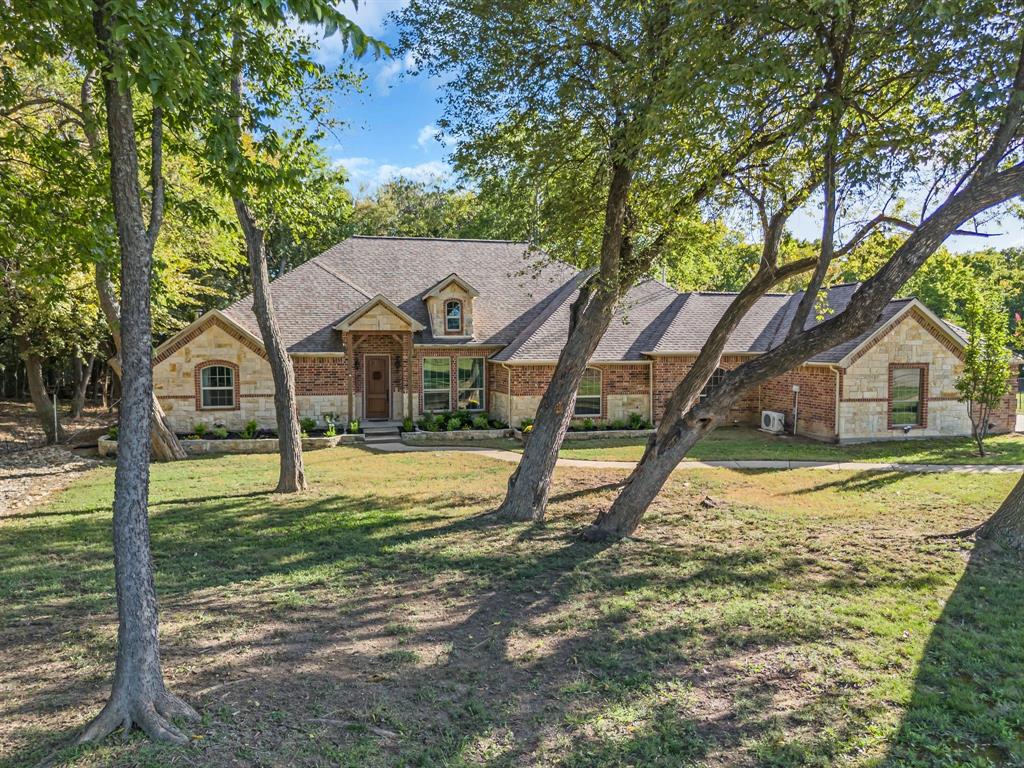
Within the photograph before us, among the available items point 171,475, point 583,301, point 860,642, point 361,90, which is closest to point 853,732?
point 860,642

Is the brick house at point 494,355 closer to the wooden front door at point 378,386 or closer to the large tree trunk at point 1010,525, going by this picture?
the wooden front door at point 378,386

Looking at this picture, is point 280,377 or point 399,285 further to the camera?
point 399,285

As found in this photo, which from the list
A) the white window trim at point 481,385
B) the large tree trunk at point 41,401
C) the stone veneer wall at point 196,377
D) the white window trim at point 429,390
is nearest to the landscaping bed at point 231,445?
the stone veneer wall at point 196,377

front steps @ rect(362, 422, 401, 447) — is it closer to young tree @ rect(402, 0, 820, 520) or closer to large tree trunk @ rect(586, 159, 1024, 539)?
young tree @ rect(402, 0, 820, 520)

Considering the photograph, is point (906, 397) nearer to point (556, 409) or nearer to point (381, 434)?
point (556, 409)

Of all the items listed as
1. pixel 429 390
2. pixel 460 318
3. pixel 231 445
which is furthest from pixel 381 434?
pixel 460 318

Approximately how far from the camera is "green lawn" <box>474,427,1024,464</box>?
16.7m

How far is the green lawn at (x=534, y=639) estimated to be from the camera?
438 cm

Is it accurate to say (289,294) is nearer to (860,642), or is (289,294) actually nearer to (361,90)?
(361,90)

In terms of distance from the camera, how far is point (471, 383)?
899 inches

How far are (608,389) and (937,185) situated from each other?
13522mm

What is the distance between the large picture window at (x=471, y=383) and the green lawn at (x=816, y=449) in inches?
121

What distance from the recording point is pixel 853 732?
4562mm

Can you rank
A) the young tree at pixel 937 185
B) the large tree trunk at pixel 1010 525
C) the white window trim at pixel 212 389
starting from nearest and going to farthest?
1. the young tree at pixel 937 185
2. the large tree trunk at pixel 1010 525
3. the white window trim at pixel 212 389
